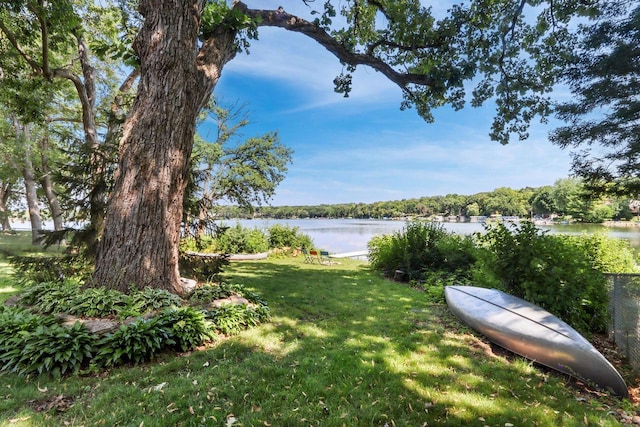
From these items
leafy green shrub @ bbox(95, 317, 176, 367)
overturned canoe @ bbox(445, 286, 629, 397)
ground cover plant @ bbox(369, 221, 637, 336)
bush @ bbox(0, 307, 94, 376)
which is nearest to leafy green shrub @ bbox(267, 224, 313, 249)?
ground cover plant @ bbox(369, 221, 637, 336)

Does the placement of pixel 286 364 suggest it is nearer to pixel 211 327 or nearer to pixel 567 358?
pixel 211 327

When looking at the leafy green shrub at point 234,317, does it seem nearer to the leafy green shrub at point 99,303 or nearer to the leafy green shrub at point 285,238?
the leafy green shrub at point 99,303

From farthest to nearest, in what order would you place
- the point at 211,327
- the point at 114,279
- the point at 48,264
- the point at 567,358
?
1. the point at 48,264
2. the point at 114,279
3. the point at 211,327
4. the point at 567,358

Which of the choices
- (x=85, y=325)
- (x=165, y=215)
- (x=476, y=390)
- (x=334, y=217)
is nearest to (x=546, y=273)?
(x=476, y=390)

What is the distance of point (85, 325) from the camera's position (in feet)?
10.7

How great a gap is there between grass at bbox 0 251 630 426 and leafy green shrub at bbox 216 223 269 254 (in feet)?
35.6

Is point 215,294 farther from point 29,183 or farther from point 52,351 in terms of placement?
point 29,183

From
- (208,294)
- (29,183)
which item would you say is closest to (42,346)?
(208,294)

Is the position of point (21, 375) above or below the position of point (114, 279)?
below

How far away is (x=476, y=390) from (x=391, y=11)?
26.6 ft

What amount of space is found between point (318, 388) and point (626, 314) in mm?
4275

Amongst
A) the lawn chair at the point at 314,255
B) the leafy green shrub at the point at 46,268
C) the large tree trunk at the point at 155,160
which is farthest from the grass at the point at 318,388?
the lawn chair at the point at 314,255

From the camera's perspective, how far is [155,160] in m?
4.40

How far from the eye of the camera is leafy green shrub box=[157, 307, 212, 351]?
137 inches
